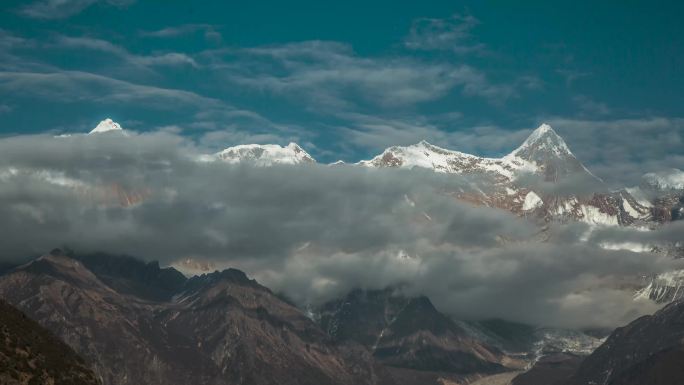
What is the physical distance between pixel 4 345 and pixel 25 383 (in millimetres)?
11374

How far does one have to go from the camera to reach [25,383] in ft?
624

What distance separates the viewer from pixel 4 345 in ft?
648
